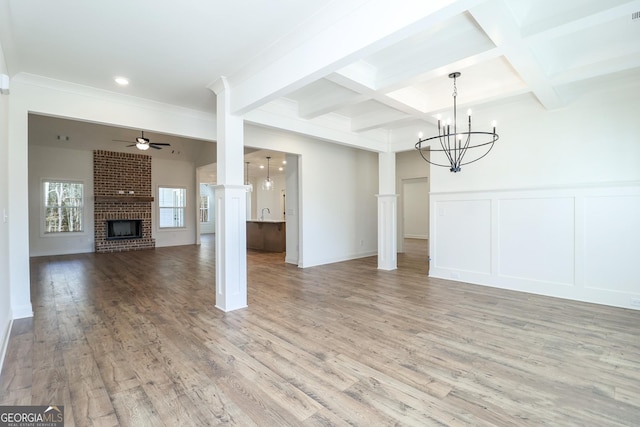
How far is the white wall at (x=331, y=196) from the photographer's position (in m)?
6.21

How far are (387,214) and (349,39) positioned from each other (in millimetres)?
4355

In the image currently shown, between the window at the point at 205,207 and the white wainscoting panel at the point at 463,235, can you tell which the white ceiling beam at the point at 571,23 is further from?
the window at the point at 205,207

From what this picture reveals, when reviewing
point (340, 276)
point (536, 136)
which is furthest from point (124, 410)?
point (536, 136)

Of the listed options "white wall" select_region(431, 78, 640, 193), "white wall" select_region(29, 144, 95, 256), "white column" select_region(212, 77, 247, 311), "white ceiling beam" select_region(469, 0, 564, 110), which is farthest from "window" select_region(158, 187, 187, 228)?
"white ceiling beam" select_region(469, 0, 564, 110)

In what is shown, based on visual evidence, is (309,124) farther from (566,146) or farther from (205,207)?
(205,207)

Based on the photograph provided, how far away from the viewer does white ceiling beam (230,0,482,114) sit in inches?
74.2

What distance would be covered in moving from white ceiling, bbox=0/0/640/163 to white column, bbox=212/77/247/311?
469 millimetres

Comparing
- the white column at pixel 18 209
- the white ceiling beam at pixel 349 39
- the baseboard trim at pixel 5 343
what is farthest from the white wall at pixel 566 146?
the white column at pixel 18 209

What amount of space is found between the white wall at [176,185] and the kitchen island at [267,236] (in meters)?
2.58

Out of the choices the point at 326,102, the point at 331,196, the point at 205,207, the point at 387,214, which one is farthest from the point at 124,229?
the point at 326,102

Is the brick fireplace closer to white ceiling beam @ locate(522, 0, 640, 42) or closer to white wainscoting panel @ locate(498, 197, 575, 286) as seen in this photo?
white wainscoting panel @ locate(498, 197, 575, 286)

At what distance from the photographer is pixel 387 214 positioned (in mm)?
6234

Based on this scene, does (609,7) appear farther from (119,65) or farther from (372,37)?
(119,65)

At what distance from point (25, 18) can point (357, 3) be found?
264 cm
